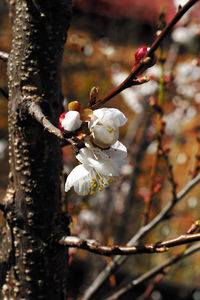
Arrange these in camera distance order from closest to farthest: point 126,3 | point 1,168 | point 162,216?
point 162,216, point 1,168, point 126,3

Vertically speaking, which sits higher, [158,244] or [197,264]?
[158,244]

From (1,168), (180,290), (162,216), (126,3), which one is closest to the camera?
(162,216)

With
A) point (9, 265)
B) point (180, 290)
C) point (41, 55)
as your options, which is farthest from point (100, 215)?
point (41, 55)

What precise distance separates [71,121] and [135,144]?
2304mm

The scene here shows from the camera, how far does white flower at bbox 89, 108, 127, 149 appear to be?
49cm

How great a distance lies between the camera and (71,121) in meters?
0.46

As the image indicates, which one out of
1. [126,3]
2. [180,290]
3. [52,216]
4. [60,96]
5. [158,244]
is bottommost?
[180,290]

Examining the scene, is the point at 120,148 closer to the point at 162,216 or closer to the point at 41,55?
the point at 41,55

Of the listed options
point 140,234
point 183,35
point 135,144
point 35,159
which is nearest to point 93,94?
point 35,159

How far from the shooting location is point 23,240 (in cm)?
72

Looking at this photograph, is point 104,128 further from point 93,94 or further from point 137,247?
point 137,247

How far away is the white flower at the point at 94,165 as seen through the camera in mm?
506

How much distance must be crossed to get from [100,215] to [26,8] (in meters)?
1.85

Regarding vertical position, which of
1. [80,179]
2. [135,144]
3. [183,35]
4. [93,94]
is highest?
[183,35]
